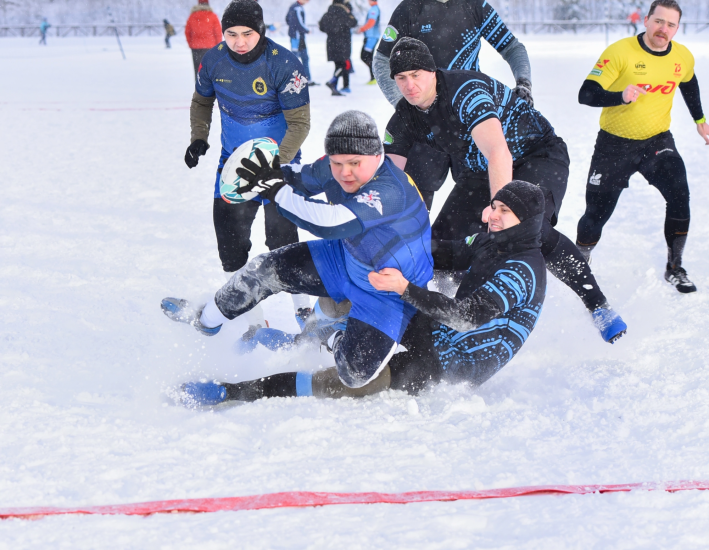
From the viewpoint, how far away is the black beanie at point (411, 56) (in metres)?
2.85

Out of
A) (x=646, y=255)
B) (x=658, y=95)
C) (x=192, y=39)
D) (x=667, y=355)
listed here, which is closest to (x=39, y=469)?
A: (x=667, y=355)

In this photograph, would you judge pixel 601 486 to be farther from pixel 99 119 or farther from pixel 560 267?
pixel 99 119

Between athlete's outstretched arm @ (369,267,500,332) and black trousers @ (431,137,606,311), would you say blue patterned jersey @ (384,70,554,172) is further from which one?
athlete's outstretched arm @ (369,267,500,332)

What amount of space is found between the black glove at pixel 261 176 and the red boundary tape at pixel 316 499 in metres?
1.19

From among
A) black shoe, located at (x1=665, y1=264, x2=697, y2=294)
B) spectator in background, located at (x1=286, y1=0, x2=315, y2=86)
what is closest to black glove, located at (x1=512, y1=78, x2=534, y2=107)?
black shoe, located at (x1=665, y1=264, x2=697, y2=294)

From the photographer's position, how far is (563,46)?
20609 mm

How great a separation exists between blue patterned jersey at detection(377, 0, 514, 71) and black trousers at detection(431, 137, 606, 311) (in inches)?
30.0

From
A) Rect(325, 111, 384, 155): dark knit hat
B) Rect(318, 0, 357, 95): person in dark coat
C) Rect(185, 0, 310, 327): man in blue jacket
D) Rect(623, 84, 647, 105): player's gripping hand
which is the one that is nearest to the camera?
Rect(325, 111, 384, 155): dark knit hat

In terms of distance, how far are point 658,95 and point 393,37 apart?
5.58 feet

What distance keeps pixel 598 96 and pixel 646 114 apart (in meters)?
0.34

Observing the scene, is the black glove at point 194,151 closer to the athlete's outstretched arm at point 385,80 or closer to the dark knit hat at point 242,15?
the dark knit hat at point 242,15

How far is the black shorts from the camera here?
4.02 meters

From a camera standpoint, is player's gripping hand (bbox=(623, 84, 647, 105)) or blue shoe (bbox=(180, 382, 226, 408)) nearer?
blue shoe (bbox=(180, 382, 226, 408))

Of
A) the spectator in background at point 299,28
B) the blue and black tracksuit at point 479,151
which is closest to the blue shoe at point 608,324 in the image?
the blue and black tracksuit at point 479,151
